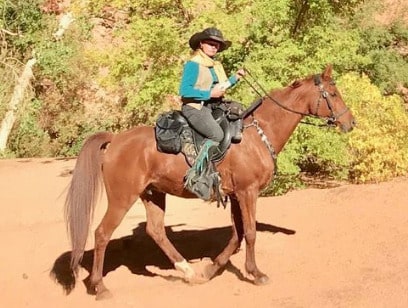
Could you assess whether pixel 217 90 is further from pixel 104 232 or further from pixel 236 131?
pixel 104 232

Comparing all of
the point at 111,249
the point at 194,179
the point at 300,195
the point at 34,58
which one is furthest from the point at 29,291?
the point at 34,58

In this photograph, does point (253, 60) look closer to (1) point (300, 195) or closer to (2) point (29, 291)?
(1) point (300, 195)

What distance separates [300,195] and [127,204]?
4.19 meters

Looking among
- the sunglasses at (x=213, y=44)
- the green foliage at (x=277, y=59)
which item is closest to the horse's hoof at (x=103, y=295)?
the sunglasses at (x=213, y=44)

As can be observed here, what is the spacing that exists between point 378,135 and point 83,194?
8126 mm

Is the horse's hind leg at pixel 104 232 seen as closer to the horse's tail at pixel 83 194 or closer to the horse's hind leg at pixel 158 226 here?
the horse's tail at pixel 83 194

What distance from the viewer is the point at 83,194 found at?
8.02 metres

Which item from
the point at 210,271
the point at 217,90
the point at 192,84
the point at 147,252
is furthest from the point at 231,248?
the point at 192,84

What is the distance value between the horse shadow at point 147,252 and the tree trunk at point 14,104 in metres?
12.7

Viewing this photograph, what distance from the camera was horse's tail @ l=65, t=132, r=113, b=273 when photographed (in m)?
7.92

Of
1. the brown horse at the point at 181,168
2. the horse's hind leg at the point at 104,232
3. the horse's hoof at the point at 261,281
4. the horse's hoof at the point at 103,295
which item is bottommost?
the horse's hoof at the point at 103,295

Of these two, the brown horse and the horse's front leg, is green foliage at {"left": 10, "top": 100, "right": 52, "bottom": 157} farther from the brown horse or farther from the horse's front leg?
the horse's front leg

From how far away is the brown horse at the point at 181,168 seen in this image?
308 inches

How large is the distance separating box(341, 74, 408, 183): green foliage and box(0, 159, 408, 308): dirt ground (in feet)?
10.6
